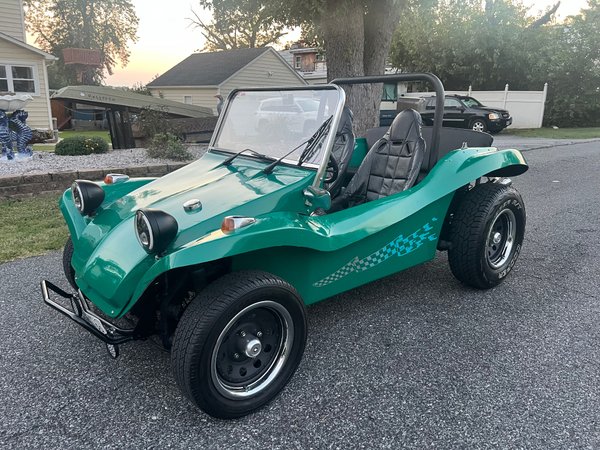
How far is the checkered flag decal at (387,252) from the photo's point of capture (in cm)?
279

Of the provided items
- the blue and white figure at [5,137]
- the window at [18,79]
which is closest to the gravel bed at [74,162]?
the blue and white figure at [5,137]

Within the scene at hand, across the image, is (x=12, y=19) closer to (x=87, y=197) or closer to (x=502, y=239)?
(x=87, y=197)

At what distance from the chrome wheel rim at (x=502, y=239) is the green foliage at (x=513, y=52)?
1857cm

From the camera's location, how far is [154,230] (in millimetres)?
2229

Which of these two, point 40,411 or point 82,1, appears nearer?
point 40,411

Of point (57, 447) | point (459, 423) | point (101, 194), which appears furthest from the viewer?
point (101, 194)

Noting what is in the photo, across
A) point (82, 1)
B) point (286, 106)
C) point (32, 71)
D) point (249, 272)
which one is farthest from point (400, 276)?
point (82, 1)

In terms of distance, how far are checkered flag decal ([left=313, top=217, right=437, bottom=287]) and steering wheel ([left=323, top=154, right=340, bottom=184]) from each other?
58 cm

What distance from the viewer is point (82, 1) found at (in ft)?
115

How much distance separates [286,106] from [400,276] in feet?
5.34

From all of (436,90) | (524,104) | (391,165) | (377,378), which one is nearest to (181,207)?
(377,378)

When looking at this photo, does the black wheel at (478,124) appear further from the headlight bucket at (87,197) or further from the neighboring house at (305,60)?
the neighboring house at (305,60)

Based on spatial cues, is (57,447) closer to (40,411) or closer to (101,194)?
(40,411)

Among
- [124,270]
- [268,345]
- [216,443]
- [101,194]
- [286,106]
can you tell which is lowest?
[216,443]
